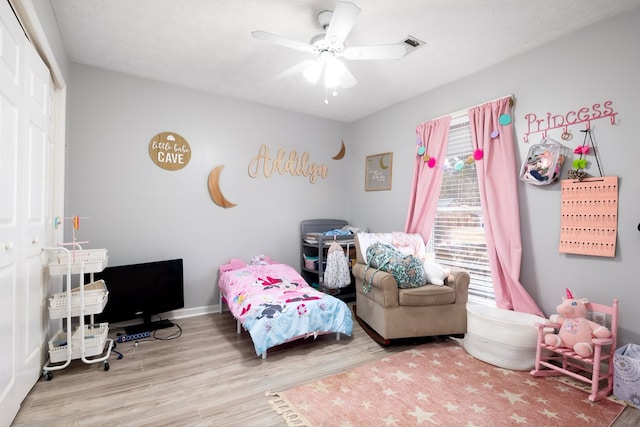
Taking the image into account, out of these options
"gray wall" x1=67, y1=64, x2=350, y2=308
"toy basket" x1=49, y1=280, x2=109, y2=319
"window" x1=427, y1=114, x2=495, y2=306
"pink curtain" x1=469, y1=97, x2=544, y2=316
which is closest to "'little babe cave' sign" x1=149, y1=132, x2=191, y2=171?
"gray wall" x1=67, y1=64, x2=350, y2=308

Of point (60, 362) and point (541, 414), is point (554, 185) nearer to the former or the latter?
point (541, 414)

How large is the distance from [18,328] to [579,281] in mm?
3723

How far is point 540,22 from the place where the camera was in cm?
221

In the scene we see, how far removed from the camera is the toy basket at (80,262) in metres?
2.07

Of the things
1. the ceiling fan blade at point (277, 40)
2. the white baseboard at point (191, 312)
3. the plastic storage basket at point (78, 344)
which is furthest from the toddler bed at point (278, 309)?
the ceiling fan blade at point (277, 40)

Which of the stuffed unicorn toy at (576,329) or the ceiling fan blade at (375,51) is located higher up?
the ceiling fan blade at (375,51)

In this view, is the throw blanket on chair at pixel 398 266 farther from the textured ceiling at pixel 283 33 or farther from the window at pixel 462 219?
the textured ceiling at pixel 283 33

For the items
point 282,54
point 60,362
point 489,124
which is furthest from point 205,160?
point 489,124

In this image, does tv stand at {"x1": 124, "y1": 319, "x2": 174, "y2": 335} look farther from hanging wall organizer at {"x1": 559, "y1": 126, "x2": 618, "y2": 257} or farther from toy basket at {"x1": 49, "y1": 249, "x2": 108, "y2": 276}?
hanging wall organizer at {"x1": 559, "y1": 126, "x2": 618, "y2": 257}

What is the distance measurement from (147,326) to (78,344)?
0.84 m

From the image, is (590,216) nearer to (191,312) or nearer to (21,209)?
(21,209)

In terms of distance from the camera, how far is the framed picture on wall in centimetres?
397

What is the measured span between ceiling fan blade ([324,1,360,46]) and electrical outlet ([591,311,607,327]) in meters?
2.62

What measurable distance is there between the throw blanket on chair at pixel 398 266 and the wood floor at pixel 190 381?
58cm
